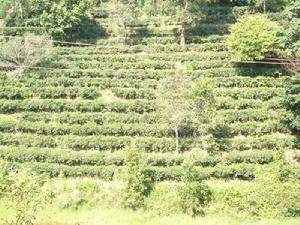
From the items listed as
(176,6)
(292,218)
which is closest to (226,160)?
(292,218)

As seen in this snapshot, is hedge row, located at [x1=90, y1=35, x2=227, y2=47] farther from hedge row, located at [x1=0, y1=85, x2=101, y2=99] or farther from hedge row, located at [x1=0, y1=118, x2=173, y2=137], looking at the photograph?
hedge row, located at [x1=0, y1=118, x2=173, y2=137]

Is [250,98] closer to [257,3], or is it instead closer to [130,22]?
[257,3]

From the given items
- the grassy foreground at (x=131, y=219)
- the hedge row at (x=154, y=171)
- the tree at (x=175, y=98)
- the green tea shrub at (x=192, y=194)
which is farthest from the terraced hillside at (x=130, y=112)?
the grassy foreground at (x=131, y=219)

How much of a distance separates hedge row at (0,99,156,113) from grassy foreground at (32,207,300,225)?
9023 millimetres

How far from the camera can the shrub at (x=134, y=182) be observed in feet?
91.9

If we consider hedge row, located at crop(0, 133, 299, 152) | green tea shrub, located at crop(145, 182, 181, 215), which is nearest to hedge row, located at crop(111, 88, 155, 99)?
hedge row, located at crop(0, 133, 299, 152)

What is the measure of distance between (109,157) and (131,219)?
5259 millimetres

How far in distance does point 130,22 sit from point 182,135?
1575cm

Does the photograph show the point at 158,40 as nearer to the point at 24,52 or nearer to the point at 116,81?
the point at 116,81

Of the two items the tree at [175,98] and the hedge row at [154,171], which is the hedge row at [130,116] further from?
the hedge row at [154,171]

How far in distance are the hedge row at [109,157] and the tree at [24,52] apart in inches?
352

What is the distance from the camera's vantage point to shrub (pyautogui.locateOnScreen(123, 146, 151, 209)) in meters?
28.0

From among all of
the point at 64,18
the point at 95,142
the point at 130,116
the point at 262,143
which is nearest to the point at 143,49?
the point at 64,18

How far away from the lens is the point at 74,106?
116 ft
